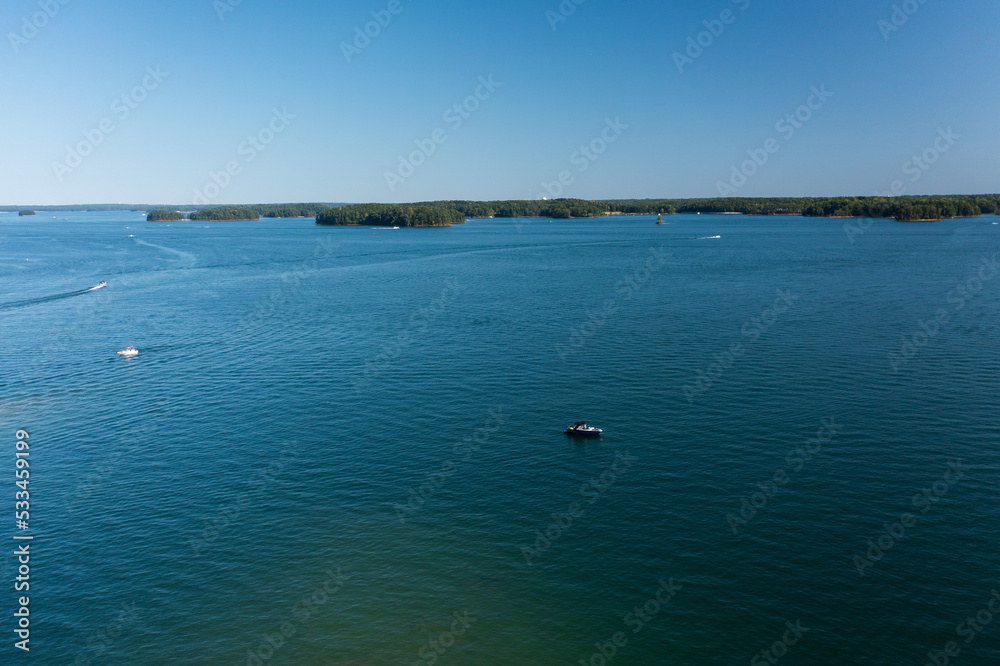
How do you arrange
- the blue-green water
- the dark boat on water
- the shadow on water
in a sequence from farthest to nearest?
the shadow on water, the dark boat on water, the blue-green water

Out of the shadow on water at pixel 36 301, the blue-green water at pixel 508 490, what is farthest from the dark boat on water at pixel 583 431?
the shadow on water at pixel 36 301

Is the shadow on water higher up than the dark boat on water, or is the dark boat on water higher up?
the shadow on water

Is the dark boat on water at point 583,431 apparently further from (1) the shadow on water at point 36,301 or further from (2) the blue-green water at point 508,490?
(1) the shadow on water at point 36,301

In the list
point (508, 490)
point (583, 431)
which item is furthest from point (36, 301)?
point (583, 431)

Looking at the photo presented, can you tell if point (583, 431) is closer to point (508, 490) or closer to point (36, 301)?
point (508, 490)

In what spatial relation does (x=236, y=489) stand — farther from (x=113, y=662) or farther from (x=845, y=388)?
(x=845, y=388)

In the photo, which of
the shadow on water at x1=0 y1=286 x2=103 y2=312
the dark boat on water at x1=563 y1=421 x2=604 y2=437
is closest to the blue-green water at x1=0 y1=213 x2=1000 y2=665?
the dark boat on water at x1=563 y1=421 x2=604 y2=437

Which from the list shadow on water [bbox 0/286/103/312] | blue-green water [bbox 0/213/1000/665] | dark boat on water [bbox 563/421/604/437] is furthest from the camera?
shadow on water [bbox 0/286/103/312]

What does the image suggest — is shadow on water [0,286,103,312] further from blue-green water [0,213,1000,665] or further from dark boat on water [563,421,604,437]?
dark boat on water [563,421,604,437]
